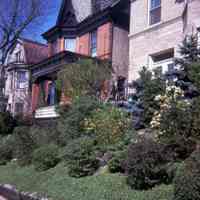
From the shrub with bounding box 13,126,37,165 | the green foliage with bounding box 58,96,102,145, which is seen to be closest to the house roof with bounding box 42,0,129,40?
the green foliage with bounding box 58,96,102,145

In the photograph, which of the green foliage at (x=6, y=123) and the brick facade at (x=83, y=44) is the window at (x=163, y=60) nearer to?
the brick facade at (x=83, y=44)

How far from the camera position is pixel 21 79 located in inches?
1156

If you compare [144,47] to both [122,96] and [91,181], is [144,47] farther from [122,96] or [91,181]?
[91,181]

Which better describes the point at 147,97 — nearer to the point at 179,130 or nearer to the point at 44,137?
the point at 179,130

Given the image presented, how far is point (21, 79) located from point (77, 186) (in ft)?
80.0

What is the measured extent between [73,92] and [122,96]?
247 cm

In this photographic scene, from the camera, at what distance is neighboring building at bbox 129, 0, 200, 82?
13016 millimetres

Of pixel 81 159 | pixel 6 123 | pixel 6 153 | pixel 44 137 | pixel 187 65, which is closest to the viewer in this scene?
pixel 81 159

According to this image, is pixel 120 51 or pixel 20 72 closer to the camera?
pixel 120 51

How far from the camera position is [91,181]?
644 cm

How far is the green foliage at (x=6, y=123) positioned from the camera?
1753 cm

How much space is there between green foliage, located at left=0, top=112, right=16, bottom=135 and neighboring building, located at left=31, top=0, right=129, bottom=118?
1.77 meters

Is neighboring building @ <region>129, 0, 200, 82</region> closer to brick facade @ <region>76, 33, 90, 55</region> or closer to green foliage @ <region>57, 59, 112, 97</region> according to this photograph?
green foliage @ <region>57, 59, 112, 97</region>

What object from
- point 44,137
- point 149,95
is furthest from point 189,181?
point 44,137
